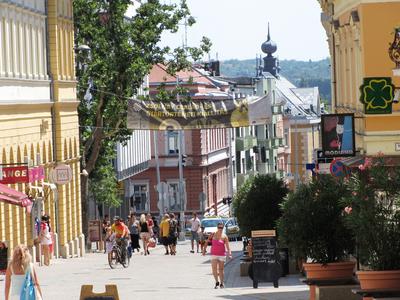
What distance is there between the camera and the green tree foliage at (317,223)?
2880 centimetres

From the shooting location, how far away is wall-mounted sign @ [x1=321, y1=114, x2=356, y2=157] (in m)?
42.2

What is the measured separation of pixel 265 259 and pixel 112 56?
34393mm

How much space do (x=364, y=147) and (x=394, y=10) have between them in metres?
3.46

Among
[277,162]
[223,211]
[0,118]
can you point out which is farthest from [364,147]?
[277,162]

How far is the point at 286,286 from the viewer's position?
121 feet

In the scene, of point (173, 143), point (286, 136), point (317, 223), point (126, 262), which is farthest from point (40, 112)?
point (286, 136)

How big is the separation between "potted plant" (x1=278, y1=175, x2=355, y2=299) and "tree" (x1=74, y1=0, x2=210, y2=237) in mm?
40109

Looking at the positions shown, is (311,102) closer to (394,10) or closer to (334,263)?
(394,10)

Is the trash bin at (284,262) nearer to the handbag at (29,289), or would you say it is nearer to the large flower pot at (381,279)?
the handbag at (29,289)

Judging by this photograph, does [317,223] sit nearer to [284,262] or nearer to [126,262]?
[284,262]

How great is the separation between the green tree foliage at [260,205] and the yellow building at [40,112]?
616cm

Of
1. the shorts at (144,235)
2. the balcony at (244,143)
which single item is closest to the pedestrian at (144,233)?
the shorts at (144,235)

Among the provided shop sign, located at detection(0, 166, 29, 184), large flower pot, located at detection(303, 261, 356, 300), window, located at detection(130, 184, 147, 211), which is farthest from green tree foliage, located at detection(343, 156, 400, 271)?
window, located at detection(130, 184, 147, 211)

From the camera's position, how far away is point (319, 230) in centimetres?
2900
